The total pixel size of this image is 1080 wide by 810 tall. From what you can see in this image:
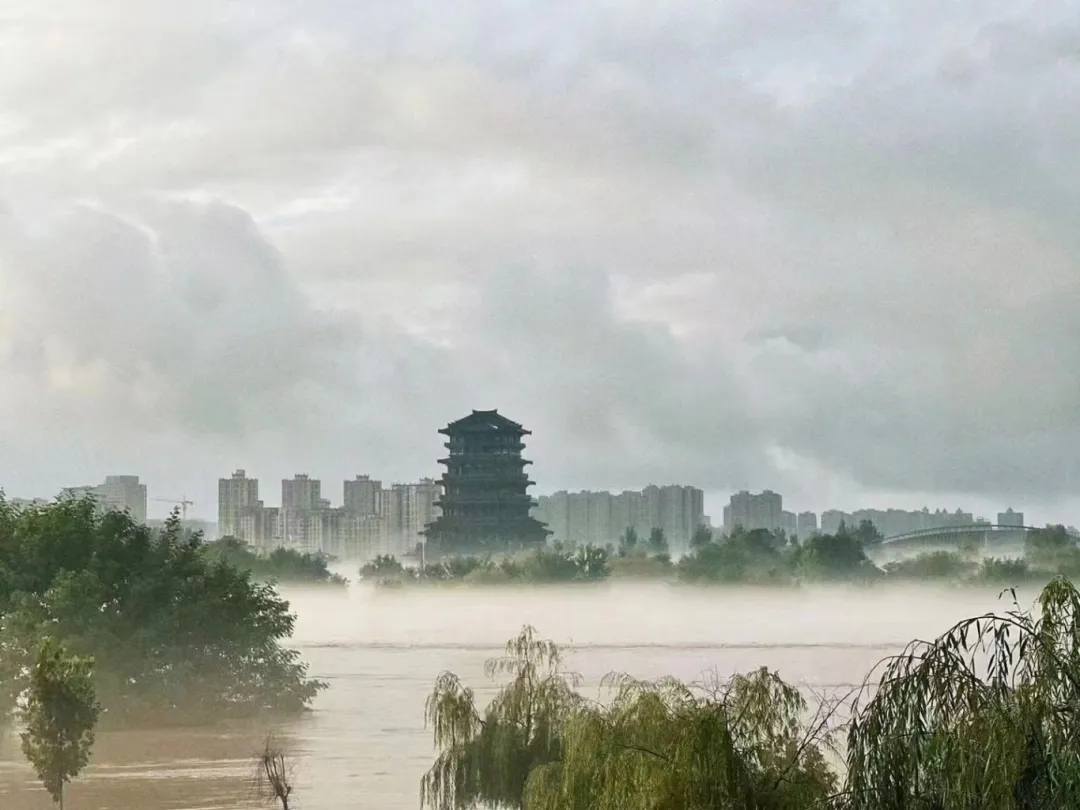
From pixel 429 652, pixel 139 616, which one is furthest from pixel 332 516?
pixel 139 616

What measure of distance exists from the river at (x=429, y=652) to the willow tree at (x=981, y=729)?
8044mm

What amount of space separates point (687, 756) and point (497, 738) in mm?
2793

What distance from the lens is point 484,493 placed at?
1379 cm

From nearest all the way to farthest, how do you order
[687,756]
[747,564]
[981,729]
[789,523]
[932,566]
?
[981,729]
[687,756]
[932,566]
[747,564]
[789,523]

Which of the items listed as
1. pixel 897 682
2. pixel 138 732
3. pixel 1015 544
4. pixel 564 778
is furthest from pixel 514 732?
pixel 1015 544

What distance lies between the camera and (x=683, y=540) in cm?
1336

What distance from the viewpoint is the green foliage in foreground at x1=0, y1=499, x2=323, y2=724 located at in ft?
39.0

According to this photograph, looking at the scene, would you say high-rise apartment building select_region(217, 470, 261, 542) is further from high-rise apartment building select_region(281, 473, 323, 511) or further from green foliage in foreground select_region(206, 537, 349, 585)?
green foliage in foreground select_region(206, 537, 349, 585)

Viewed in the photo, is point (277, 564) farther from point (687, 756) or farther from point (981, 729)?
point (981, 729)

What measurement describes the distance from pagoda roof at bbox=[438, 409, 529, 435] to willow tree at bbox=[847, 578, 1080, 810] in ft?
32.8

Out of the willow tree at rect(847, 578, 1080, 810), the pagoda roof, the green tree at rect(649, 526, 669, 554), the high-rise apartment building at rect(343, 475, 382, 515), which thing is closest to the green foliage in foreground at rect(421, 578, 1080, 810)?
the willow tree at rect(847, 578, 1080, 810)

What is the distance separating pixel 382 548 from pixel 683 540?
106 inches

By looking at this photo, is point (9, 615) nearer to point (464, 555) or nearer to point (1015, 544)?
point (464, 555)

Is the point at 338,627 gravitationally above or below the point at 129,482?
below
